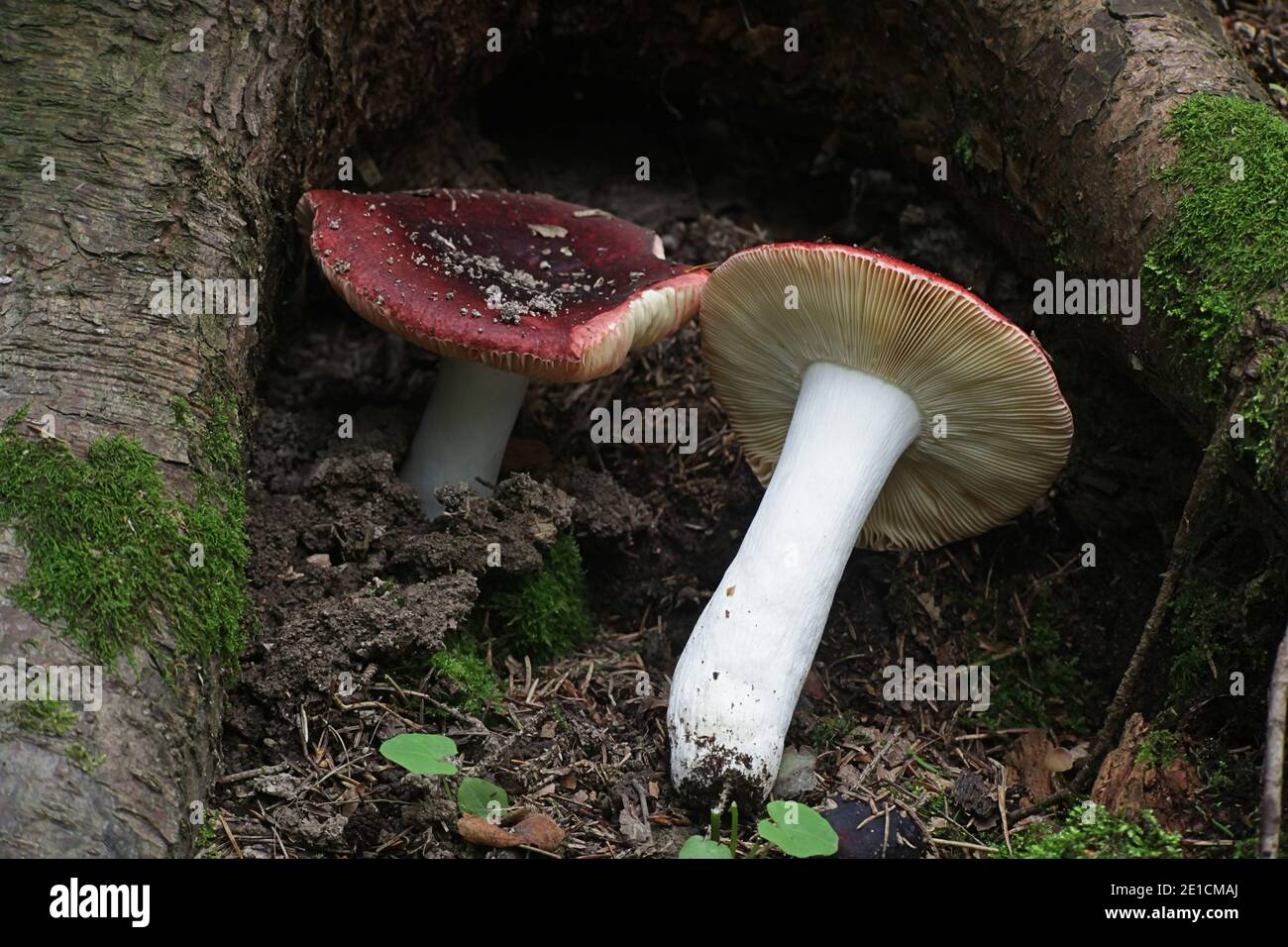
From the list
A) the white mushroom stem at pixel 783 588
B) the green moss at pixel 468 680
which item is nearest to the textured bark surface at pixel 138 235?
the green moss at pixel 468 680

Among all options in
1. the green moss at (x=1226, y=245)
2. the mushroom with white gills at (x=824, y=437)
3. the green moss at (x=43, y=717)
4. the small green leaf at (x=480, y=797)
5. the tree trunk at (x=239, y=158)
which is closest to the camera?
the green moss at (x=43, y=717)

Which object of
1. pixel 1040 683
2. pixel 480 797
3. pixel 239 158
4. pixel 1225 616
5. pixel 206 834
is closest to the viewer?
pixel 206 834

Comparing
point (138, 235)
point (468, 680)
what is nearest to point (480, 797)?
point (468, 680)

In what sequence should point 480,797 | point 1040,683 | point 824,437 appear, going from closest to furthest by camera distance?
point 480,797
point 824,437
point 1040,683

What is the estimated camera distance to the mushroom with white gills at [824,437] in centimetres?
311

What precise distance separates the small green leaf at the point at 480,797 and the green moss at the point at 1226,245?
7.05ft

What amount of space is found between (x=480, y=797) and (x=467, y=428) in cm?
152

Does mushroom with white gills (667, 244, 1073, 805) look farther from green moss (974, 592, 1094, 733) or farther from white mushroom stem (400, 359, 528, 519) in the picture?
white mushroom stem (400, 359, 528, 519)

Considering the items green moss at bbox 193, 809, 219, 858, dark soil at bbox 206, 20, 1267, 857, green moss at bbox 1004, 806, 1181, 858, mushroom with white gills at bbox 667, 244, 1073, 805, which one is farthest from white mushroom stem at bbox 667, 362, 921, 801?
green moss at bbox 193, 809, 219, 858

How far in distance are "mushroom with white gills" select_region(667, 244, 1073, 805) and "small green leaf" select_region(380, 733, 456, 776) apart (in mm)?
726

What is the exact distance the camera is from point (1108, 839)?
2725mm

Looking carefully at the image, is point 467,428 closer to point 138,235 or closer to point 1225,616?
point 138,235

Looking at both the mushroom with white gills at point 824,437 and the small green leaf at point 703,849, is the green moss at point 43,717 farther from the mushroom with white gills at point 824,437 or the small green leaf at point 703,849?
the mushroom with white gills at point 824,437
